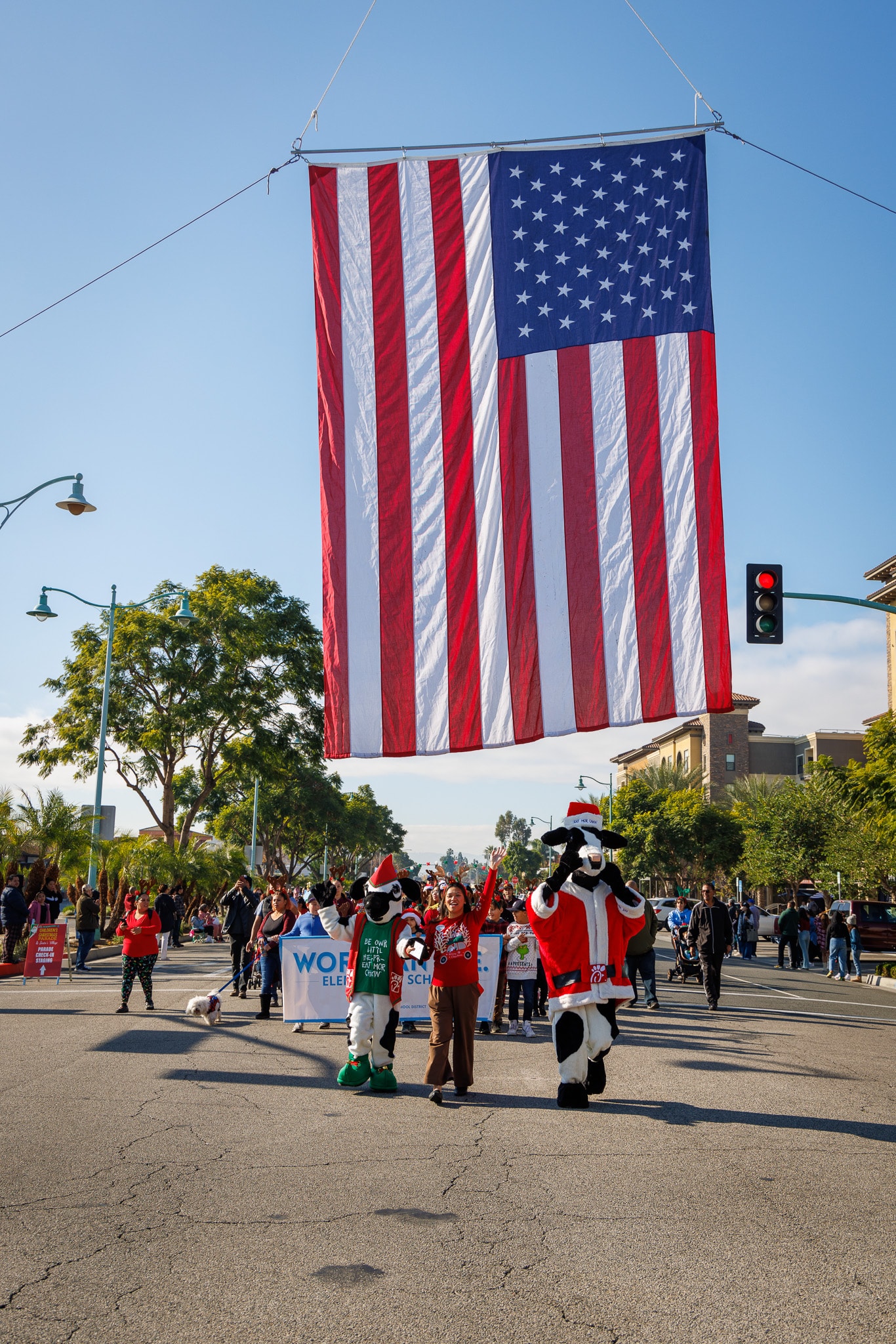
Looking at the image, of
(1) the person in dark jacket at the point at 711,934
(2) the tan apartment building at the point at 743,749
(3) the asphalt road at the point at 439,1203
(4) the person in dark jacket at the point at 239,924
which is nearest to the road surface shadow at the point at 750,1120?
(3) the asphalt road at the point at 439,1203

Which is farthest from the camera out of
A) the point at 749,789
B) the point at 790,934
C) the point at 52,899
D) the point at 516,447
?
the point at 749,789

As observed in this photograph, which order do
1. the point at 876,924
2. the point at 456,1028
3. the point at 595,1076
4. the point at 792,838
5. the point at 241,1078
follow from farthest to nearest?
the point at 792,838
the point at 876,924
the point at 241,1078
the point at 456,1028
the point at 595,1076

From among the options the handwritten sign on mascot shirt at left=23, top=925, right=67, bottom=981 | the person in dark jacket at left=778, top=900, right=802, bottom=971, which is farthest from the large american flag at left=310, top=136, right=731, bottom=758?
the person in dark jacket at left=778, top=900, right=802, bottom=971

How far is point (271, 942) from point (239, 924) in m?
3.87

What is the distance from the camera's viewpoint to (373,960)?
9.02 meters

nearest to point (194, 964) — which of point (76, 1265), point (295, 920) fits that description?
point (295, 920)

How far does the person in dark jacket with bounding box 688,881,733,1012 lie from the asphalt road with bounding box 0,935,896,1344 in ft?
11.2

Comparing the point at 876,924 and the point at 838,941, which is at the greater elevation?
the point at 838,941

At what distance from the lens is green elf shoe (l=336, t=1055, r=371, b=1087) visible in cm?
894

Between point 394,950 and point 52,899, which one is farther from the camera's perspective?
point 52,899

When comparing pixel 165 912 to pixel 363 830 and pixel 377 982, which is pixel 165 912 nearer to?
pixel 377 982

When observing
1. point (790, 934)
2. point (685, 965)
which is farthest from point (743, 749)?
point (685, 965)

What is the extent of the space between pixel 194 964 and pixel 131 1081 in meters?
15.5

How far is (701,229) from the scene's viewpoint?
12180 mm
